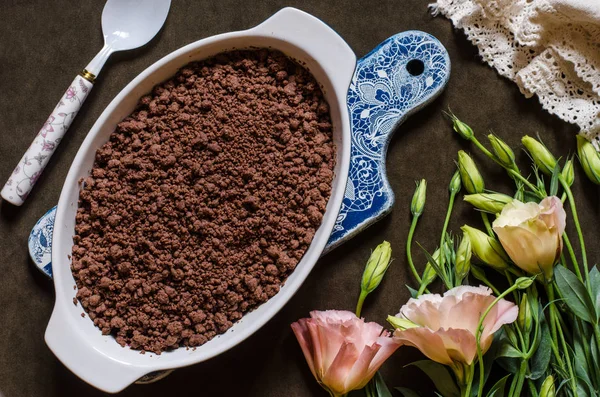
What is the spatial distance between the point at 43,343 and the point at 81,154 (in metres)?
0.35

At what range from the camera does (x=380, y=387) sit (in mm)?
903

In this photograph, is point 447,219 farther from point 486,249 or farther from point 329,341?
point 329,341

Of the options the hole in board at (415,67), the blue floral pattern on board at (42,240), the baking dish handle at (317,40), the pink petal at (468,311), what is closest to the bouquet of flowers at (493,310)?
the pink petal at (468,311)

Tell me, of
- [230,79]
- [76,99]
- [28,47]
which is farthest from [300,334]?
[28,47]

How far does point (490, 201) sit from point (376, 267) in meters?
0.19

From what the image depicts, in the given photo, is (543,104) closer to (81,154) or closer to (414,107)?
(414,107)

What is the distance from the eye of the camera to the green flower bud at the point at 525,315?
829 millimetres

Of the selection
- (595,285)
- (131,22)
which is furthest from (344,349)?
(131,22)

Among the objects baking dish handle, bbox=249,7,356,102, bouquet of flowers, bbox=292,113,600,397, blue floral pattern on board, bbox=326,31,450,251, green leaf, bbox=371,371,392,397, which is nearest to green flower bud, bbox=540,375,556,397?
bouquet of flowers, bbox=292,113,600,397

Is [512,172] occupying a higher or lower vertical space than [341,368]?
higher

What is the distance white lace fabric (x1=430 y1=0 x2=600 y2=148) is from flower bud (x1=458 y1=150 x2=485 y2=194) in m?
0.15

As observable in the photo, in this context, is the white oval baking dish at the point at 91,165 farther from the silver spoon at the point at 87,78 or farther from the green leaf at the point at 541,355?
the green leaf at the point at 541,355

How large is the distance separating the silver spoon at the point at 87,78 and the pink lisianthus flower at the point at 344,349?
1.56 feet

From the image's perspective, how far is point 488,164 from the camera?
979 millimetres
